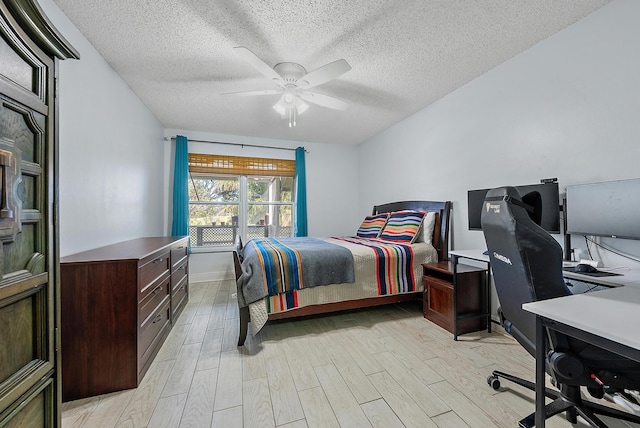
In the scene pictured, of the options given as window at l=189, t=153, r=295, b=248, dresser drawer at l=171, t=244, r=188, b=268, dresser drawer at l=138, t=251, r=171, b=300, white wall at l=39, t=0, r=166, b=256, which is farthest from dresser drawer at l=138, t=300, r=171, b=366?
window at l=189, t=153, r=295, b=248

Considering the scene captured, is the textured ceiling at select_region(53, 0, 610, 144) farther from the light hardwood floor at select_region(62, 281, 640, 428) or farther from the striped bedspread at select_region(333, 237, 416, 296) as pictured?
the light hardwood floor at select_region(62, 281, 640, 428)

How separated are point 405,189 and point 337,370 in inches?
108

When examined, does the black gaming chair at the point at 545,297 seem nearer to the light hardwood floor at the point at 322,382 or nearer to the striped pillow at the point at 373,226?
the light hardwood floor at the point at 322,382

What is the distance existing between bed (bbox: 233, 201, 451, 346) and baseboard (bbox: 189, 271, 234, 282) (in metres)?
1.51

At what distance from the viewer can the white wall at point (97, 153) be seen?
1.83m

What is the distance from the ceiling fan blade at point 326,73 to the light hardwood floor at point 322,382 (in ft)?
7.35

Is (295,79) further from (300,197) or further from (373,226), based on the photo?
(300,197)

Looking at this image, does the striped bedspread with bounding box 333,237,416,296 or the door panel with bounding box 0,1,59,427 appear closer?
the door panel with bounding box 0,1,59,427

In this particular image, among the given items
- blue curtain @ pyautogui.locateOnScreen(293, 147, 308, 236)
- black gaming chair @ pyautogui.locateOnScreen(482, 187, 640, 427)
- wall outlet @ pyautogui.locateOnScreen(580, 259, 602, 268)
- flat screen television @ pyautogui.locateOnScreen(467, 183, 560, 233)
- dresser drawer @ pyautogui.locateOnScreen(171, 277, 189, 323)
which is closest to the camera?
black gaming chair @ pyautogui.locateOnScreen(482, 187, 640, 427)

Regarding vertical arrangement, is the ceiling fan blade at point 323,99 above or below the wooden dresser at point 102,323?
above

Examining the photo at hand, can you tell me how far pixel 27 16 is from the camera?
82 cm

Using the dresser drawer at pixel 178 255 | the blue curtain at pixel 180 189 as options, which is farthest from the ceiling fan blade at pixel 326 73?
the blue curtain at pixel 180 189

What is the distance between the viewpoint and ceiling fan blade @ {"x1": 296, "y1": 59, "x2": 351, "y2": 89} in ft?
6.59

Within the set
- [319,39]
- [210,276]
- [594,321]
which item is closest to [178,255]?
[210,276]
